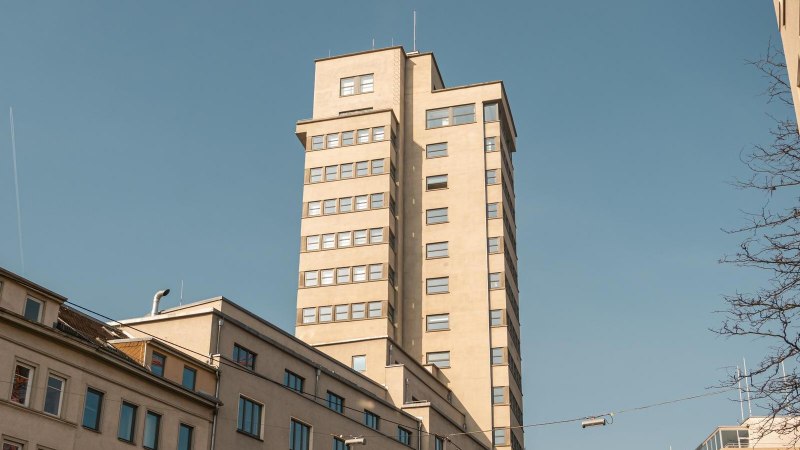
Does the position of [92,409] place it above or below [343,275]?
below

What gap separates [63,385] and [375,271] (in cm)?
5178

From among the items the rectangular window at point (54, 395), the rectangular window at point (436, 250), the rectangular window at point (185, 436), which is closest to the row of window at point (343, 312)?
the rectangular window at point (436, 250)

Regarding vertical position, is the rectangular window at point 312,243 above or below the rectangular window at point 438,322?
above

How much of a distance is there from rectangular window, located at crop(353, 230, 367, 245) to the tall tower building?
11cm

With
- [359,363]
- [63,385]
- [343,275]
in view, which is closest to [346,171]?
[343,275]

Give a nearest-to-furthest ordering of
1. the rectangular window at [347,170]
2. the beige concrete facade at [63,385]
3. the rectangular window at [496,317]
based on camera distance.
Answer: the beige concrete facade at [63,385]
the rectangular window at [496,317]
the rectangular window at [347,170]

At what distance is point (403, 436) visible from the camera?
210ft

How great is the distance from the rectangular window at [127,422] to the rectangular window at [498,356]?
48906 mm

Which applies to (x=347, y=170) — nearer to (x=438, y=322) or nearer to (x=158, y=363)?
(x=438, y=322)

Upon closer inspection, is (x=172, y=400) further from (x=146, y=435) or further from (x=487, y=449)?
(x=487, y=449)

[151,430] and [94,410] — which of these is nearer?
[94,410]

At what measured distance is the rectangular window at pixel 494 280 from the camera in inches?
3509

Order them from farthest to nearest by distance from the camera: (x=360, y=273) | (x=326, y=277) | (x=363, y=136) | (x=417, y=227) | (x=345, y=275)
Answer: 1. (x=363, y=136)
2. (x=417, y=227)
3. (x=326, y=277)
4. (x=345, y=275)
5. (x=360, y=273)

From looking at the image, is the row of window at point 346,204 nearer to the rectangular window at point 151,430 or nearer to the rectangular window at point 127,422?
the rectangular window at point 151,430
